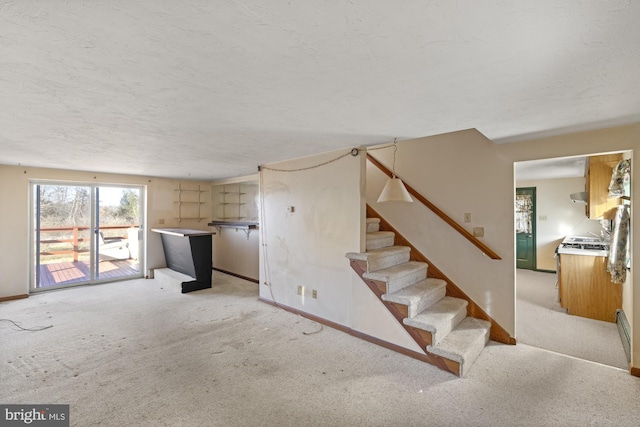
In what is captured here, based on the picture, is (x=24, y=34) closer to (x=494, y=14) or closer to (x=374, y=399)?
(x=494, y=14)

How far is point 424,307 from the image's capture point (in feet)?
9.86

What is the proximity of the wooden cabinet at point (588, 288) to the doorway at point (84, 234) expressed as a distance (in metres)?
7.77

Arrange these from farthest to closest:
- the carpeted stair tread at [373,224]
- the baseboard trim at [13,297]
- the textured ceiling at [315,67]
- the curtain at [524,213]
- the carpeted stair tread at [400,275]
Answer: the curtain at [524,213] → the baseboard trim at [13,297] → the carpeted stair tread at [373,224] → the carpeted stair tread at [400,275] → the textured ceiling at [315,67]

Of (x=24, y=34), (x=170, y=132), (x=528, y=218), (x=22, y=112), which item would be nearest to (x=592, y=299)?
(x=528, y=218)

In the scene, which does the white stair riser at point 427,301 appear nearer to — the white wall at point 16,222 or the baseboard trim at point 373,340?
the baseboard trim at point 373,340

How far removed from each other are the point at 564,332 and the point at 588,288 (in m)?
1.01

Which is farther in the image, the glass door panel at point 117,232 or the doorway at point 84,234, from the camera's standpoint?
the glass door panel at point 117,232

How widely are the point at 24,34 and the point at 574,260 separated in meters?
5.84

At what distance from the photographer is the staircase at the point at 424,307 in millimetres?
2588

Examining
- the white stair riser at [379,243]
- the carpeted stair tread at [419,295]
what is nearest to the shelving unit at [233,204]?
the white stair riser at [379,243]

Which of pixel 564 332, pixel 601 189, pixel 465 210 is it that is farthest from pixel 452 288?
pixel 601 189

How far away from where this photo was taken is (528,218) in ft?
22.6

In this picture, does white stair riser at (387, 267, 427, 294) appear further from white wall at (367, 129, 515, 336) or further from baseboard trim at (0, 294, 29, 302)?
baseboard trim at (0, 294, 29, 302)

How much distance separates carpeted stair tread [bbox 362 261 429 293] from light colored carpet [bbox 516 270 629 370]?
4.22ft
